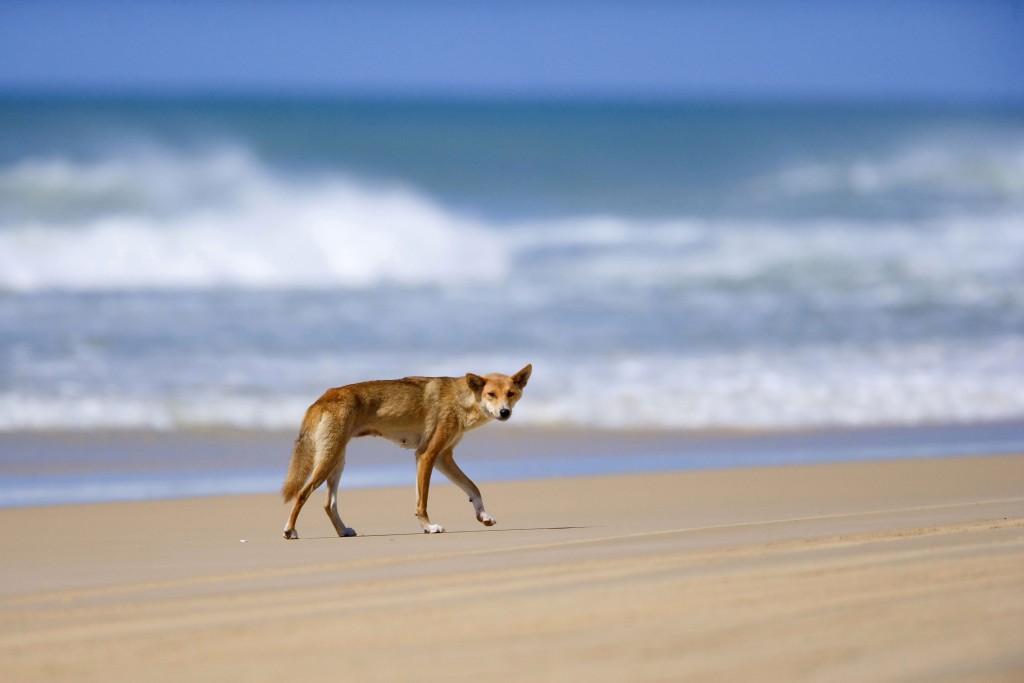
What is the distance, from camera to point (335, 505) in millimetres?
8375

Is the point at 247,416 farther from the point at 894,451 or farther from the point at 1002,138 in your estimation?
the point at 1002,138

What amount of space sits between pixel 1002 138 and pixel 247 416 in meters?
21.6

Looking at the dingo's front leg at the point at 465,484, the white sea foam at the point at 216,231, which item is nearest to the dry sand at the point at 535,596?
the dingo's front leg at the point at 465,484

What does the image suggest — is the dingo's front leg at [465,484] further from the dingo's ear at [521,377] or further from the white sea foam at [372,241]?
the white sea foam at [372,241]

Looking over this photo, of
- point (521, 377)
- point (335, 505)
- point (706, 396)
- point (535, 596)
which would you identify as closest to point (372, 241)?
point (706, 396)

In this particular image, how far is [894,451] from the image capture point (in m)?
12.0

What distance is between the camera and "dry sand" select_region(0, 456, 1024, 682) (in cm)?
407

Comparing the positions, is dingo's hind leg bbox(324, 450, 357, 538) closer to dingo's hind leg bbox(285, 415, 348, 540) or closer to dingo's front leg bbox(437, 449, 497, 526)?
dingo's hind leg bbox(285, 415, 348, 540)

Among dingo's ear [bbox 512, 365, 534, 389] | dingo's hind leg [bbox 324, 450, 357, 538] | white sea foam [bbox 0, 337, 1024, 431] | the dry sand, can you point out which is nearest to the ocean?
white sea foam [bbox 0, 337, 1024, 431]

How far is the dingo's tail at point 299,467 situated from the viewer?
8.37 metres

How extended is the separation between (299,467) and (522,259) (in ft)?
48.6

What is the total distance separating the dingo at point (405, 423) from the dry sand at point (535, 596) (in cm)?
31

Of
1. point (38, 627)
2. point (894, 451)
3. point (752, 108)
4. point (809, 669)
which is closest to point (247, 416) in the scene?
point (894, 451)

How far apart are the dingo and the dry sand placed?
0.31 m
